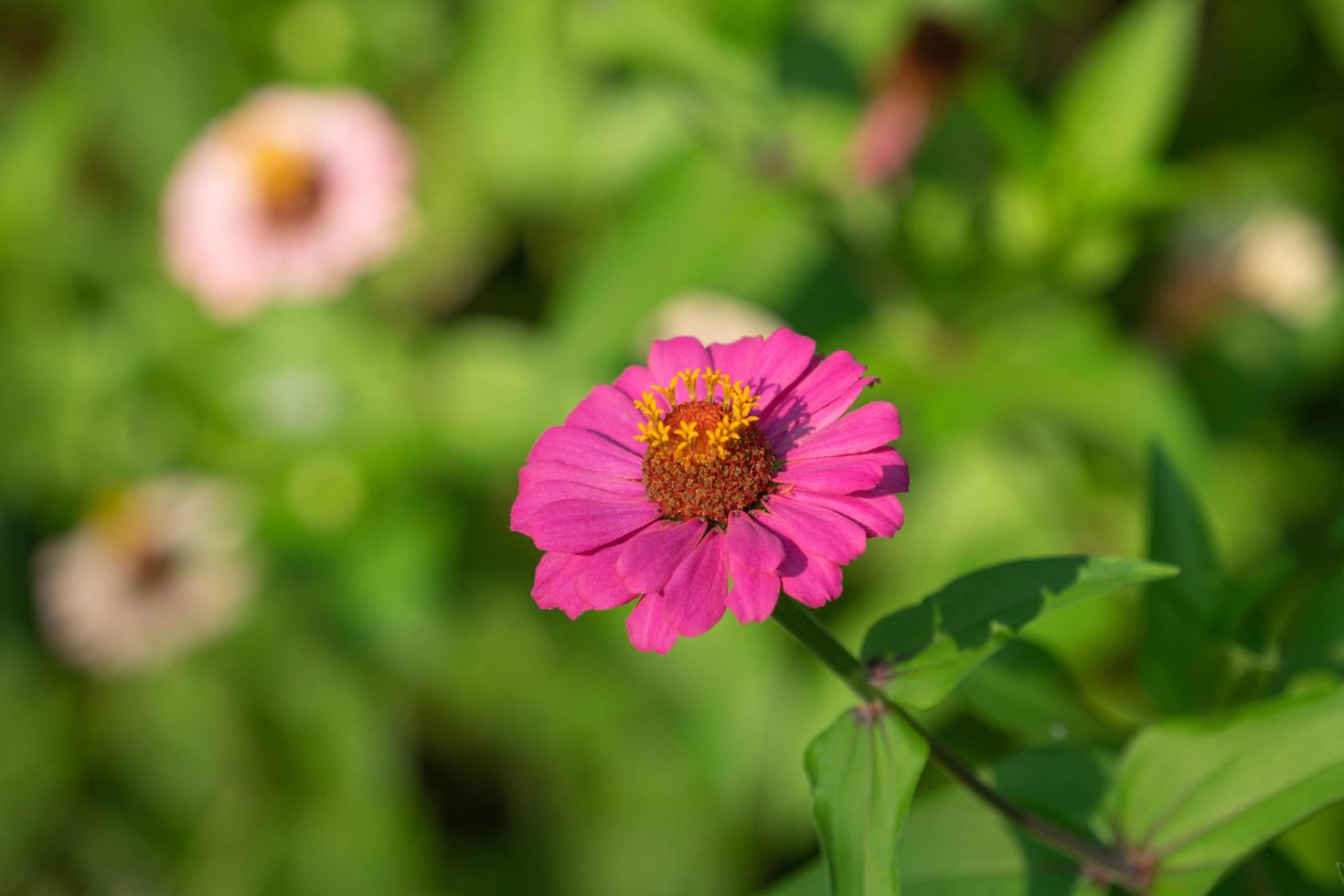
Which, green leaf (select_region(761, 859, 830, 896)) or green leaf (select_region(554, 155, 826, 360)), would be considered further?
green leaf (select_region(554, 155, 826, 360))

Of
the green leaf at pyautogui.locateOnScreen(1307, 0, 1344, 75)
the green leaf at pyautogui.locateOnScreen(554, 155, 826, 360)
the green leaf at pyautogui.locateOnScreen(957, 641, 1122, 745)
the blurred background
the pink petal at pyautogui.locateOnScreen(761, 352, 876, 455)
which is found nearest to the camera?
the pink petal at pyautogui.locateOnScreen(761, 352, 876, 455)

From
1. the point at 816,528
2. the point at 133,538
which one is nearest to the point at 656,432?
the point at 816,528

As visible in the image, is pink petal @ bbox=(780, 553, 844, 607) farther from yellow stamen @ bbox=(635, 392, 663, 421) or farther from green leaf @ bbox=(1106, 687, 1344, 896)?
green leaf @ bbox=(1106, 687, 1344, 896)

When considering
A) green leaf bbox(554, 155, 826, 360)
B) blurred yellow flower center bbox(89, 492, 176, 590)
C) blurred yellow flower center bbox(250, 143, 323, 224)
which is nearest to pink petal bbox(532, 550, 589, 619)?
green leaf bbox(554, 155, 826, 360)

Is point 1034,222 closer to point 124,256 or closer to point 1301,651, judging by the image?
point 1301,651

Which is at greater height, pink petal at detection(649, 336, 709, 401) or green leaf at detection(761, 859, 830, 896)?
pink petal at detection(649, 336, 709, 401)

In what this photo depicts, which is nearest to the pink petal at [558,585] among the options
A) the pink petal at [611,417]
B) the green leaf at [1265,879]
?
the pink petal at [611,417]

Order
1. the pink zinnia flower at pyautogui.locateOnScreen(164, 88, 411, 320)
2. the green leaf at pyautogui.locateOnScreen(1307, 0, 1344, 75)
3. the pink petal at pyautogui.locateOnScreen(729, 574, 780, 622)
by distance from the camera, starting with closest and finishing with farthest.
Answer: the pink petal at pyautogui.locateOnScreen(729, 574, 780, 622) → the green leaf at pyautogui.locateOnScreen(1307, 0, 1344, 75) → the pink zinnia flower at pyautogui.locateOnScreen(164, 88, 411, 320)
